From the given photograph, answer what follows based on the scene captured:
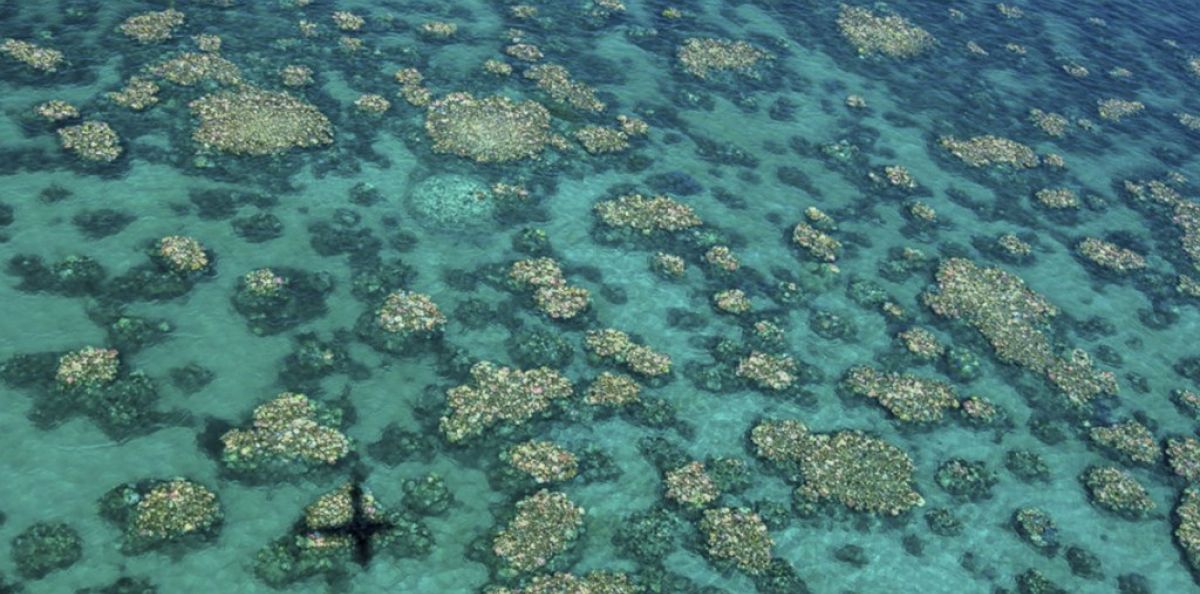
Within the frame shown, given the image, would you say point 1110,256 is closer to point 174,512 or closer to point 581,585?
point 581,585

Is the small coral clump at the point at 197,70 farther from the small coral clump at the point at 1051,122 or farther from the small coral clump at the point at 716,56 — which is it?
the small coral clump at the point at 1051,122

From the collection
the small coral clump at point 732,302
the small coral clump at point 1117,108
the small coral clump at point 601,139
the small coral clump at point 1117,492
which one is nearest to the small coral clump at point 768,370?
the small coral clump at point 732,302

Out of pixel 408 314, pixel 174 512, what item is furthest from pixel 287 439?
pixel 408 314

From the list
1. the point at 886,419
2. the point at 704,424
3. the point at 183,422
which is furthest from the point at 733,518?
the point at 183,422

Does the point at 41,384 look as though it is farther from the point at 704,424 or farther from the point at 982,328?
the point at 982,328

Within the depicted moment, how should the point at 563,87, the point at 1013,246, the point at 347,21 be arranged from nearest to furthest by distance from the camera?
the point at 1013,246 → the point at 563,87 → the point at 347,21

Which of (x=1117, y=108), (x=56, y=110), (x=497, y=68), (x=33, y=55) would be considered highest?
(x=33, y=55)

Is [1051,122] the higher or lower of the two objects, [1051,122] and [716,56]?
the lower
